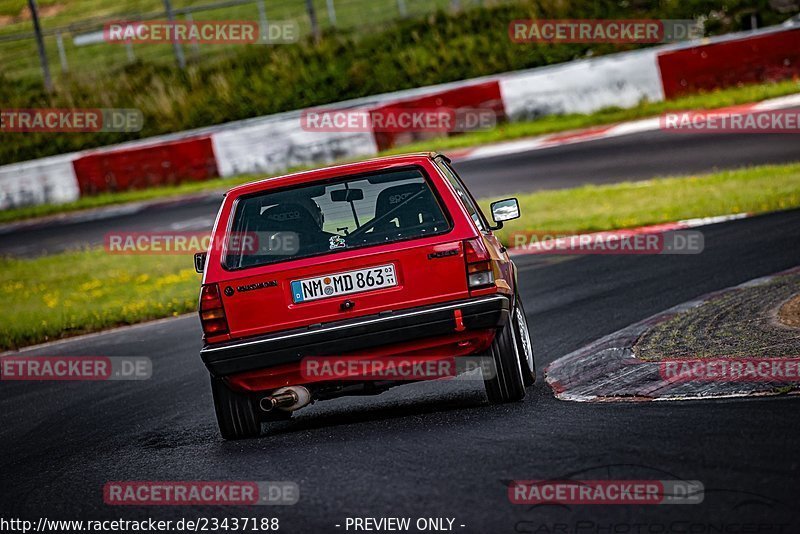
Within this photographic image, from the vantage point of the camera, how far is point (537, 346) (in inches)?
364

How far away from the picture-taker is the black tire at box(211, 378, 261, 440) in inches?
275

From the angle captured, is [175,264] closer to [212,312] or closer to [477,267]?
[212,312]

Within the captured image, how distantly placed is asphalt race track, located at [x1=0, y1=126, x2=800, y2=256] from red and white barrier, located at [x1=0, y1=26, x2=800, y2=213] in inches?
51.6

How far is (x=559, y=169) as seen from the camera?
19.8 meters

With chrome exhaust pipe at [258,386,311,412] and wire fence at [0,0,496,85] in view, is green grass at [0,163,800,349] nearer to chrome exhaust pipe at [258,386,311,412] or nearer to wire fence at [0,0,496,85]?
chrome exhaust pipe at [258,386,311,412]

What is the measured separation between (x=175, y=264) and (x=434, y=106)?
8.10 meters

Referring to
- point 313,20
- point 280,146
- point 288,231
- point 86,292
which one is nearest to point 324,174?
point 288,231

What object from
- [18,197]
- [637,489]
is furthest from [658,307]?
[18,197]

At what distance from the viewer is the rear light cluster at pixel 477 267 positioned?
22.1ft

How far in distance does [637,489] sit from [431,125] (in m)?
20.0

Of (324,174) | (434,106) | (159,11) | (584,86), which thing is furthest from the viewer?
(159,11)

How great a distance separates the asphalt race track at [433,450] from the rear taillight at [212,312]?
0.65 meters

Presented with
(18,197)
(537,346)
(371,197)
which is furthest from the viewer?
(18,197)

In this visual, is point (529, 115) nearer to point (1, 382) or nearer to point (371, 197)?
point (1, 382)
